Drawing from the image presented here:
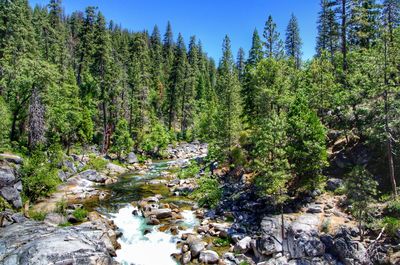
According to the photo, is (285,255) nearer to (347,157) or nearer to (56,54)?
(347,157)

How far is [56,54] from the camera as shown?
53188mm

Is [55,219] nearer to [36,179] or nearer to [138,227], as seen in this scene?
[36,179]

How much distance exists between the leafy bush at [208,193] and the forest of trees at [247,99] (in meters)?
4.25

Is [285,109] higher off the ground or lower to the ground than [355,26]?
lower

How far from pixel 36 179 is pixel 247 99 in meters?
25.6

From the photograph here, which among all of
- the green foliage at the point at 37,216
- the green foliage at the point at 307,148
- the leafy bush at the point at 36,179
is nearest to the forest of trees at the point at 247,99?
the green foliage at the point at 307,148

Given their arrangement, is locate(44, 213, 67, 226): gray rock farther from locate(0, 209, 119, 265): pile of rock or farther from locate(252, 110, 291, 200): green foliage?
locate(252, 110, 291, 200): green foliage

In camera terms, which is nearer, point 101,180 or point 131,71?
point 101,180

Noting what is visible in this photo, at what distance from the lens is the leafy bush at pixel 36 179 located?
24703mm

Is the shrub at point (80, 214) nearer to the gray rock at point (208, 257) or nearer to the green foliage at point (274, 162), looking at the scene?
the gray rock at point (208, 257)

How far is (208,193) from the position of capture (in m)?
28.6

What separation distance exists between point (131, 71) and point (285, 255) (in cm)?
4625

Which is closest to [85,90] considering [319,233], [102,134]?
[102,134]

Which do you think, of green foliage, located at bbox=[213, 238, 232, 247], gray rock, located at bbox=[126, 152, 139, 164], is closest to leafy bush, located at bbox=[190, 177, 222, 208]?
green foliage, located at bbox=[213, 238, 232, 247]
